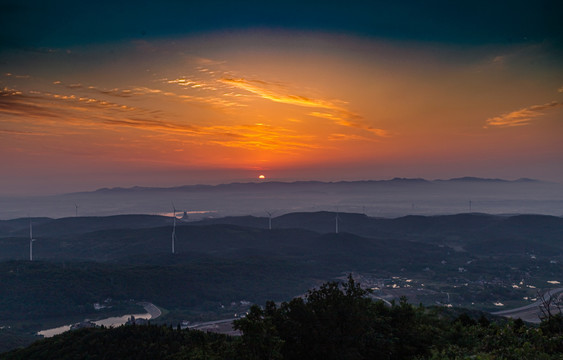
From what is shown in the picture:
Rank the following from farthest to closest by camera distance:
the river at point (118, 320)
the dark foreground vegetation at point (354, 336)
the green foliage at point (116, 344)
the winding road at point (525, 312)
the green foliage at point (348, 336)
→ the winding road at point (525, 312) → the river at point (118, 320) → the green foliage at point (116, 344) → the green foliage at point (348, 336) → the dark foreground vegetation at point (354, 336)

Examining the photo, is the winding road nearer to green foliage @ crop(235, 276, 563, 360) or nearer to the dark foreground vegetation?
the dark foreground vegetation

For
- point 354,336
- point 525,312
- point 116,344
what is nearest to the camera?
point 354,336

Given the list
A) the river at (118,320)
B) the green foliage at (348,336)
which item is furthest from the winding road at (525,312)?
the river at (118,320)

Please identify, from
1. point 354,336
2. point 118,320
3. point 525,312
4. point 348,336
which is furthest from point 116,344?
point 525,312

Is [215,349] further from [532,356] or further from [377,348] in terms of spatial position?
[532,356]

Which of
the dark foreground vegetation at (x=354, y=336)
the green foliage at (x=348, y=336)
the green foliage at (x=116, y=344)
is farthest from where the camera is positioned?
the green foliage at (x=116, y=344)

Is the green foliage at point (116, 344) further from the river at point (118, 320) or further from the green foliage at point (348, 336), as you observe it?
the river at point (118, 320)

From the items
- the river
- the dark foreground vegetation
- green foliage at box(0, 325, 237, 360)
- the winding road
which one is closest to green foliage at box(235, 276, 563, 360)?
the dark foreground vegetation

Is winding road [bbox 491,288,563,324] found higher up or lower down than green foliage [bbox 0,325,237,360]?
lower down

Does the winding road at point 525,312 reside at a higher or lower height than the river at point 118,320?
higher

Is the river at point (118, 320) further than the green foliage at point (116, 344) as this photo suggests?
Yes

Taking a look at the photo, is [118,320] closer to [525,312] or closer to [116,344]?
[116,344]
